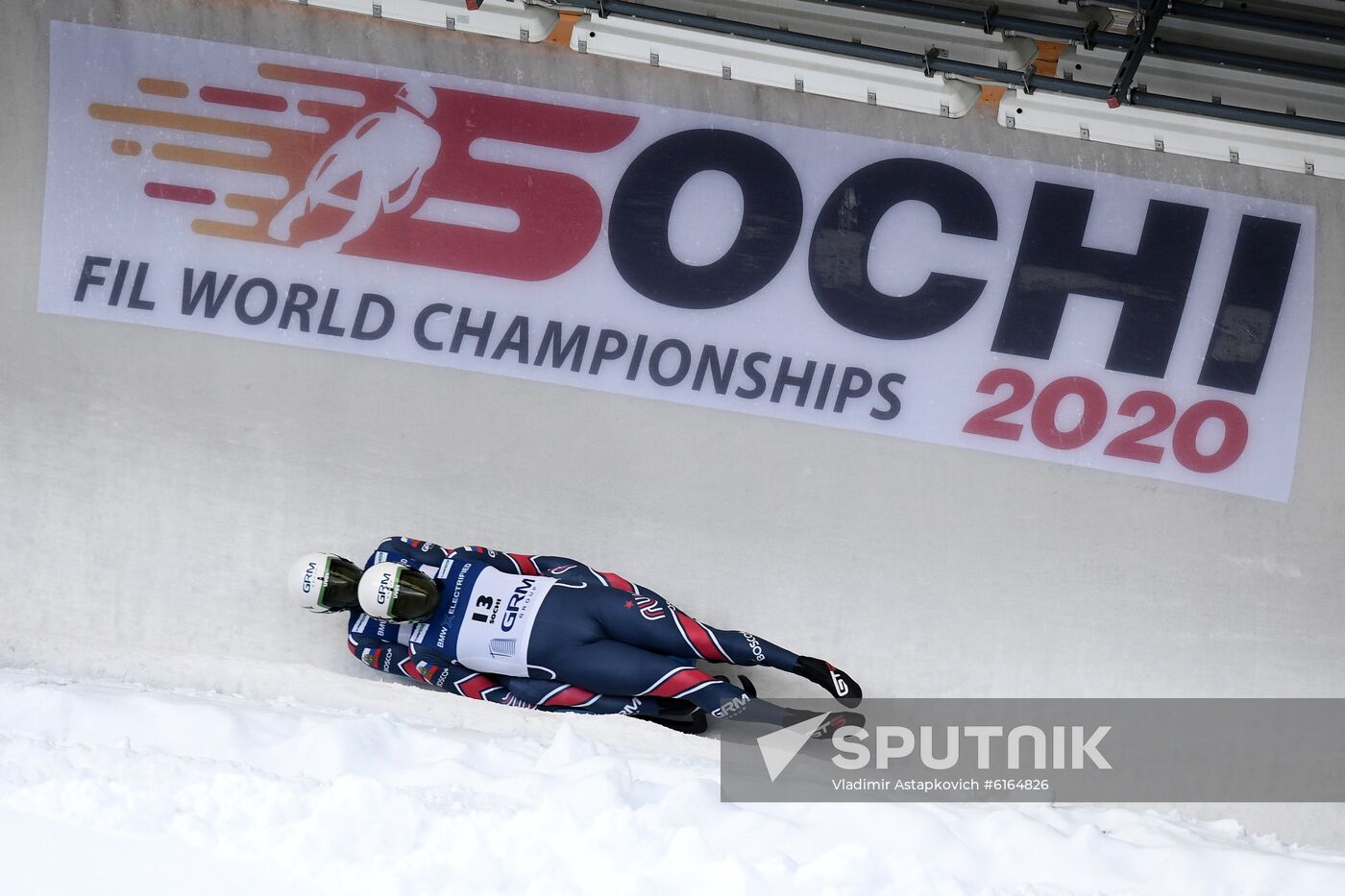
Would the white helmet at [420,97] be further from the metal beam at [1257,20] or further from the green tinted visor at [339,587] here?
the metal beam at [1257,20]

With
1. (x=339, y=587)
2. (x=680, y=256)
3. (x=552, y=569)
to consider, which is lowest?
(x=339, y=587)

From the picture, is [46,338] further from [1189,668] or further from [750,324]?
[1189,668]

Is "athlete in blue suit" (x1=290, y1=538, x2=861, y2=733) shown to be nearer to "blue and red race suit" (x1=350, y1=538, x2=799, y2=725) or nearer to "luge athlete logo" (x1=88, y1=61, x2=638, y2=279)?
"blue and red race suit" (x1=350, y1=538, x2=799, y2=725)

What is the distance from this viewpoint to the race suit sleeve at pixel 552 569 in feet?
16.6

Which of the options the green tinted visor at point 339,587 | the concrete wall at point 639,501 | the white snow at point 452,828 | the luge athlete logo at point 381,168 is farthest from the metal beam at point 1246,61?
the green tinted visor at point 339,587

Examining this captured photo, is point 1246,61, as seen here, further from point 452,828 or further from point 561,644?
point 452,828

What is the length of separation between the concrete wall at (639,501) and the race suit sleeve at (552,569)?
0.65ft

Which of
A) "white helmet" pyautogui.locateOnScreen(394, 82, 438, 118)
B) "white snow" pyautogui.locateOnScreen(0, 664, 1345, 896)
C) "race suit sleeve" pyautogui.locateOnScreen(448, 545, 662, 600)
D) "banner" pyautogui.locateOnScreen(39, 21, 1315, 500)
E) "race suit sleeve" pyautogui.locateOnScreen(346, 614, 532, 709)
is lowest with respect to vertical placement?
"race suit sleeve" pyautogui.locateOnScreen(346, 614, 532, 709)

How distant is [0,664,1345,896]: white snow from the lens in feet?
9.57

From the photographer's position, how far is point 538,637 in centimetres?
495

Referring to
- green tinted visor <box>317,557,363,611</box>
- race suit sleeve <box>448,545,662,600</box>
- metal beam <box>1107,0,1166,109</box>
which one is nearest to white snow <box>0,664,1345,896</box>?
green tinted visor <box>317,557,363,611</box>

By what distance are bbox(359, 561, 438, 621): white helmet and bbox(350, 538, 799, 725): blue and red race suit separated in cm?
13

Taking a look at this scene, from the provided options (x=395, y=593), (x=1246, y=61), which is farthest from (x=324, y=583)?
(x=1246, y=61)

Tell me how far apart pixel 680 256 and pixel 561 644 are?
175 centimetres
